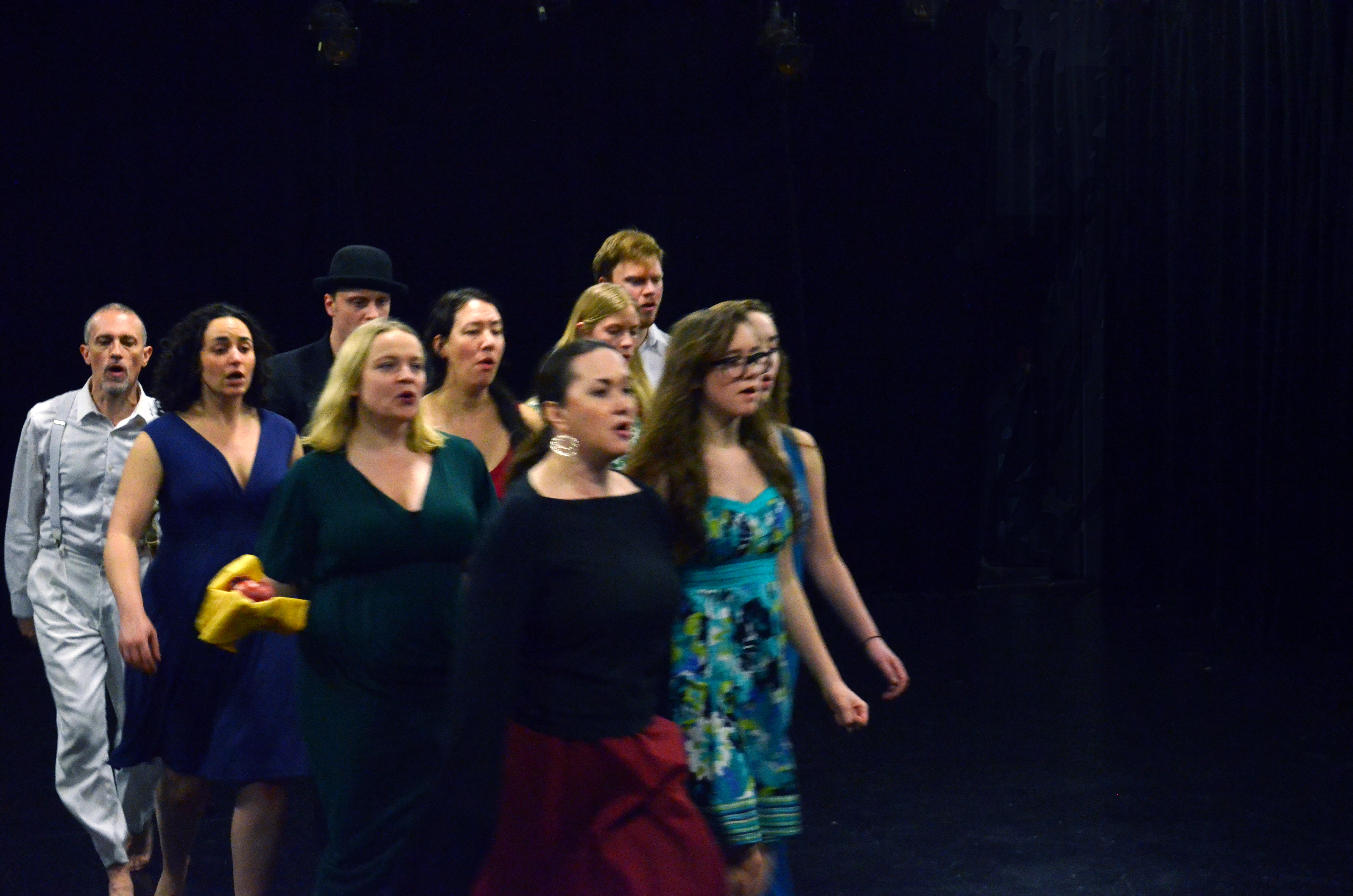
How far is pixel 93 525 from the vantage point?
3.91 metres

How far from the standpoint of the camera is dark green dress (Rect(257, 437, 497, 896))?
8.68 feet

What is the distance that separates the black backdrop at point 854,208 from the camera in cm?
691

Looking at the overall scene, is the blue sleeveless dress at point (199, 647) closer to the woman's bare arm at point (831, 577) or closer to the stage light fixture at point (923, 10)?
the woman's bare arm at point (831, 577)

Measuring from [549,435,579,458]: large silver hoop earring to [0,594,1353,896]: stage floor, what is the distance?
1.24 m

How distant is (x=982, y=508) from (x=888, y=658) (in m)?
5.99

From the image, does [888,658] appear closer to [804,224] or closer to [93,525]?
[93,525]

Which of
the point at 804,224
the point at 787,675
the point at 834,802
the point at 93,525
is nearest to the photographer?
the point at 787,675

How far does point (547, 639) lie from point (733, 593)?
0.55 meters

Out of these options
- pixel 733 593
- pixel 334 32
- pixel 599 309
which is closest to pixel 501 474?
pixel 599 309

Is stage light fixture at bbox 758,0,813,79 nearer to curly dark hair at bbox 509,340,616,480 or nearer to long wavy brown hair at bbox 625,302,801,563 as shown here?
long wavy brown hair at bbox 625,302,801,563

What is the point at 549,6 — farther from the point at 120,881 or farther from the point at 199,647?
the point at 120,881

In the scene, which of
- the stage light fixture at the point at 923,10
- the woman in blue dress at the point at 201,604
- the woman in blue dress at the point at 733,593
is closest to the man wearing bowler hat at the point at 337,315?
the woman in blue dress at the point at 201,604

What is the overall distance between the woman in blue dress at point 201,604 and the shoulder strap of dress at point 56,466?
25.0 inches

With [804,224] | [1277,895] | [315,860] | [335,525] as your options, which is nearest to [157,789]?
[315,860]
